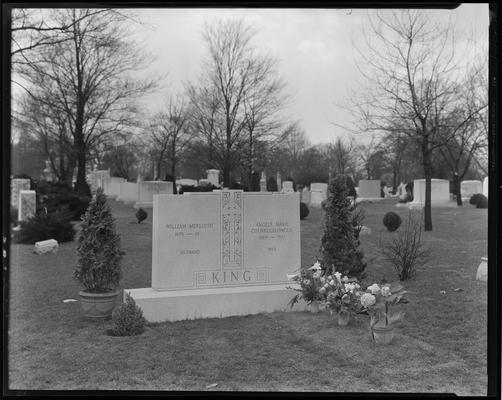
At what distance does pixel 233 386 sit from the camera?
418 cm

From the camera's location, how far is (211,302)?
6285mm

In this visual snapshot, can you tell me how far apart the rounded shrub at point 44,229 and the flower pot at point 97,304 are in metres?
6.70

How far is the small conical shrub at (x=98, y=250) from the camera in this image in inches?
241

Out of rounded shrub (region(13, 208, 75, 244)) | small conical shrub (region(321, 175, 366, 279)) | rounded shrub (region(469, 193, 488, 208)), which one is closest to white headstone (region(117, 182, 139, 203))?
rounded shrub (region(13, 208, 75, 244))

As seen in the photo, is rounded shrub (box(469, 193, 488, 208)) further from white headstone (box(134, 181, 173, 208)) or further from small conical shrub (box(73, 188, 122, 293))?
small conical shrub (box(73, 188, 122, 293))

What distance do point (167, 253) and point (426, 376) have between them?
366 cm

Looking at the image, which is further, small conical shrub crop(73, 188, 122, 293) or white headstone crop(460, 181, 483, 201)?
white headstone crop(460, 181, 483, 201)

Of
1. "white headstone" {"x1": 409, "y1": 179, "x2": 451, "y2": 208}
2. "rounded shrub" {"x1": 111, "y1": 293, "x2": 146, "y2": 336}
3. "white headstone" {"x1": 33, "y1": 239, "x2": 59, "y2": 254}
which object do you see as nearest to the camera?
"rounded shrub" {"x1": 111, "y1": 293, "x2": 146, "y2": 336}

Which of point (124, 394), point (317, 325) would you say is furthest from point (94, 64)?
point (124, 394)

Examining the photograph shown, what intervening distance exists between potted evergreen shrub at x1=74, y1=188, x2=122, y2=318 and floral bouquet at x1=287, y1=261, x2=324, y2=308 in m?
2.48

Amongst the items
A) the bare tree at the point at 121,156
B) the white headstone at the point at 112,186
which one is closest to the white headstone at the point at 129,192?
the white headstone at the point at 112,186

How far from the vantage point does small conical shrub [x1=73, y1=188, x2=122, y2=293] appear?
20.1ft

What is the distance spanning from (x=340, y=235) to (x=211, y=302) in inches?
102

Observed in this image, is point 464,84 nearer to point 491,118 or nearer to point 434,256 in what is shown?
point 434,256
